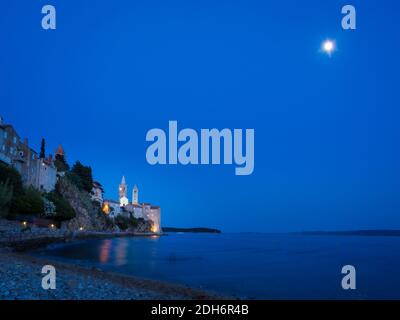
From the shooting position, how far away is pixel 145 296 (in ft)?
51.5

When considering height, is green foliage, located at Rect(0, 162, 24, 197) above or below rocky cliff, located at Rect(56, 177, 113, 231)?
→ above

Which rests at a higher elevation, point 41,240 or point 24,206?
point 24,206

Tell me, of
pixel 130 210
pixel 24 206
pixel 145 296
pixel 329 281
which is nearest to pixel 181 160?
pixel 145 296

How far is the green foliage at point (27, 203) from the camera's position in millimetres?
51312

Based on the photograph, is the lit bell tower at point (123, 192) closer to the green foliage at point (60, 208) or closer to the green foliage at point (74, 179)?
the green foliage at point (74, 179)

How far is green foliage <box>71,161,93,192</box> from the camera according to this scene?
352ft

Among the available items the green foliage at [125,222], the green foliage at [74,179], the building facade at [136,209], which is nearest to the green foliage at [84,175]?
the green foliage at [74,179]

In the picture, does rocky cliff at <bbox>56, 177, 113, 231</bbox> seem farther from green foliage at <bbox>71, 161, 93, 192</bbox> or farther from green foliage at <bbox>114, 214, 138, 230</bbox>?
green foliage at <bbox>114, 214, 138, 230</bbox>

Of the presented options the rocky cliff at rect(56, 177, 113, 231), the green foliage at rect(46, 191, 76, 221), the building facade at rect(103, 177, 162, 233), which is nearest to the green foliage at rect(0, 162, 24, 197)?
the green foliage at rect(46, 191, 76, 221)

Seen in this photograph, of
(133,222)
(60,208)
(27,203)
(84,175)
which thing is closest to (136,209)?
(133,222)

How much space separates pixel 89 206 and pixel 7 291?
298 feet

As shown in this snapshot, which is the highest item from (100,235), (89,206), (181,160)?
(181,160)

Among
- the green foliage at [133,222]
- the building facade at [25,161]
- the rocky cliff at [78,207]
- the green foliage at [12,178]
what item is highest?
the building facade at [25,161]
